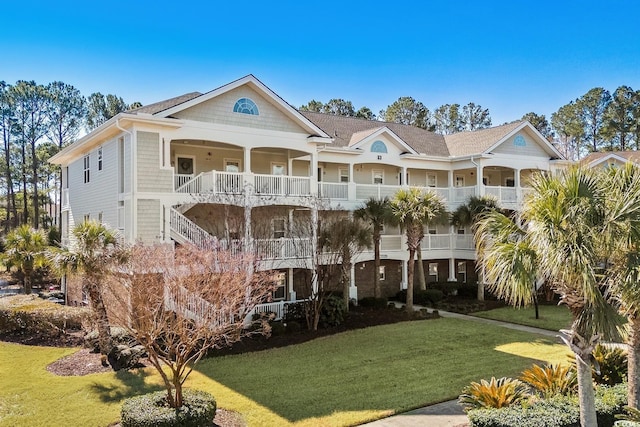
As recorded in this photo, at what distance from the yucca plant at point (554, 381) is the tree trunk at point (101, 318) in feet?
39.5

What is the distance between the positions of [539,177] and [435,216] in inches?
558

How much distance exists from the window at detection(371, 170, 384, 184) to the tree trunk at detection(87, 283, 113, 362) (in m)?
18.1

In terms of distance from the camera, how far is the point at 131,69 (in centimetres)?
2108

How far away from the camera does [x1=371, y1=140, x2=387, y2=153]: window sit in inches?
1067

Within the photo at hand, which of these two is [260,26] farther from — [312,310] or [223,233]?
[312,310]

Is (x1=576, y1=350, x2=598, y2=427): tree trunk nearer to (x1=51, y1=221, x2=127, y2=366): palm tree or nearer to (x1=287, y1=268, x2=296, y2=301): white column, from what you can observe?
(x1=51, y1=221, x2=127, y2=366): palm tree

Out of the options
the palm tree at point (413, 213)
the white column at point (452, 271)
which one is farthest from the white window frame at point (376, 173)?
the white column at point (452, 271)

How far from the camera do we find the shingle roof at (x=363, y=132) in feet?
90.3

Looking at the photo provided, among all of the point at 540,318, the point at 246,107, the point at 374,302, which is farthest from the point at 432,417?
the point at 246,107

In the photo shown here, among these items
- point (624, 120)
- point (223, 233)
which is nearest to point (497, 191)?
point (223, 233)

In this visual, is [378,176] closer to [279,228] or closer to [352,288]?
[352,288]

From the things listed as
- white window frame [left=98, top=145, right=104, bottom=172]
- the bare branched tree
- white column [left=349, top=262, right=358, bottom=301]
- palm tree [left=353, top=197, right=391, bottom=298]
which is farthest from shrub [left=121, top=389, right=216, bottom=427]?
white window frame [left=98, top=145, right=104, bottom=172]

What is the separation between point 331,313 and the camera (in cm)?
1998

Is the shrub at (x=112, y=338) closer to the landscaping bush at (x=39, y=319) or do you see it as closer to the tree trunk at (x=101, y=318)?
the tree trunk at (x=101, y=318)
